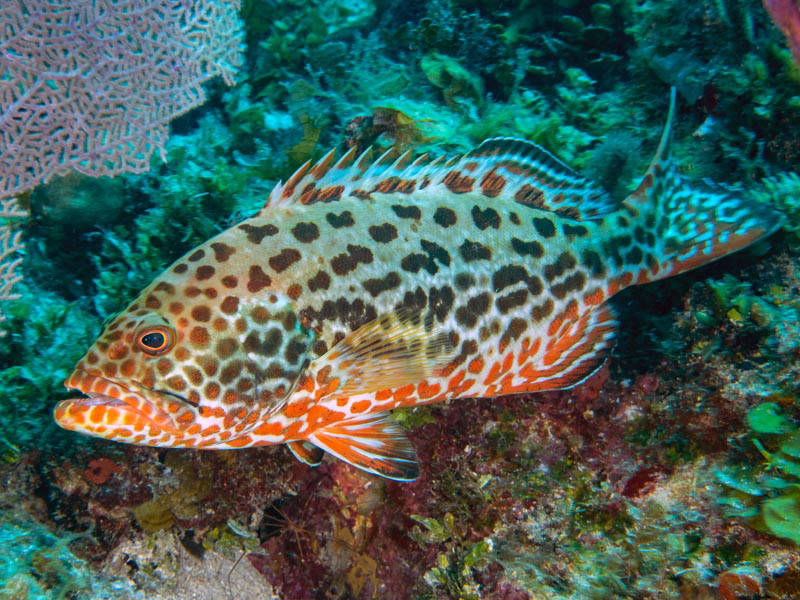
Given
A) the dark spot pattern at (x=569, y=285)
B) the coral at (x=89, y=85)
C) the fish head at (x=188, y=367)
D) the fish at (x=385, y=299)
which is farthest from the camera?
the coral at (x=89, y=85)

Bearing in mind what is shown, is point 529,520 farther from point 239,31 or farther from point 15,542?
point 239,31

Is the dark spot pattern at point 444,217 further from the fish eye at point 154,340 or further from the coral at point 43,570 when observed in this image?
the coral at point 43,570

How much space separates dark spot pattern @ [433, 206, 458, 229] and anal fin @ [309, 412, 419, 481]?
1.36 meters

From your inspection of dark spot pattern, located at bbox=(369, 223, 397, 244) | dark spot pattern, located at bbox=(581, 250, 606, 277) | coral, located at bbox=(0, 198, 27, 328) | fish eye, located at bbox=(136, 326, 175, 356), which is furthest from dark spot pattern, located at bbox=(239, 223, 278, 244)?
coral, located at bbox=(0, 198, 27, 328)

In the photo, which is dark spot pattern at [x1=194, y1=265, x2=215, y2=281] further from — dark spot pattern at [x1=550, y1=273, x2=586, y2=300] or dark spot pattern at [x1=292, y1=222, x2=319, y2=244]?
dark spot pattern at [x1=550, y1=273, x2=586, y2=300]

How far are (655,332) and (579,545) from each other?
5.14 feet

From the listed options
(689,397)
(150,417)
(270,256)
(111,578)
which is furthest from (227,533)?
(689,397)

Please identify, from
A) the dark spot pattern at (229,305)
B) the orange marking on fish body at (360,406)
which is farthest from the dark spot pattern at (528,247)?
the dark spot pattern at (229,305)

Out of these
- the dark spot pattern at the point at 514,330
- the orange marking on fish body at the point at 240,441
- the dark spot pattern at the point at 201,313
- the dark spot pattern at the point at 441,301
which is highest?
the dark spot pattern at the point at 201,313

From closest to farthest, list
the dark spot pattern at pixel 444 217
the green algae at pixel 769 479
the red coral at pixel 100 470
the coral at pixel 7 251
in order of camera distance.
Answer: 1. the green algae at pixel 769 479
2. the dark spot pattern at pixel 444 217
3. the red coral at pixel 100 470
4. the coral at pixel 7 251

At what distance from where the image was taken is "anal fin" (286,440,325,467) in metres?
3.26

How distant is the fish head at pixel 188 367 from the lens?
2.61 meters

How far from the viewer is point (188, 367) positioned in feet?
8.88

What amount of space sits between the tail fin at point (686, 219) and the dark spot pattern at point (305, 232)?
2.28m
